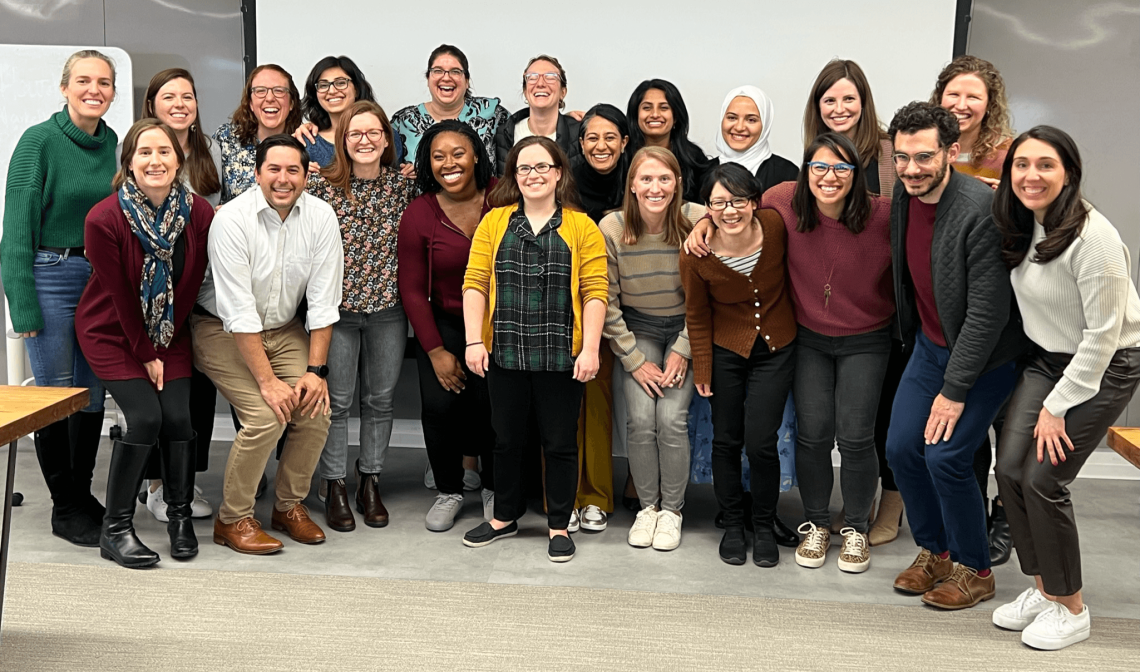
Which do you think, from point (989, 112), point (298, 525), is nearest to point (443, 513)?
point (298, 525)

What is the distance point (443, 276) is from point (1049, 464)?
6.55 feet

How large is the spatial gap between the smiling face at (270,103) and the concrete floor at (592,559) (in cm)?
143

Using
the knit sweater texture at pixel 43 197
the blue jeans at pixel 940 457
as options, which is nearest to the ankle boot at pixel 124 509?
the knit sweater texture at pixel 43 197

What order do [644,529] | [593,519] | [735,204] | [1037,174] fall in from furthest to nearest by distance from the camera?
[593,519] → [644,529] → [735,204] → [1037,174]

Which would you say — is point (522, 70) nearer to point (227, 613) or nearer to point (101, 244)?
point (101, 244)

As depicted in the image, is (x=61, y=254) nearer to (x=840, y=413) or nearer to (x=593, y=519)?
(x=593, y=519)

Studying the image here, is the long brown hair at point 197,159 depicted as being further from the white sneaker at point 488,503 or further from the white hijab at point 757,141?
the white hijab at point 757,141

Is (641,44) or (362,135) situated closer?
(362,135)

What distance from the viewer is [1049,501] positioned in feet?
8.87

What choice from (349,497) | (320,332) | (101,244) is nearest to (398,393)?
(349,497)

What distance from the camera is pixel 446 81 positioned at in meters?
3.82

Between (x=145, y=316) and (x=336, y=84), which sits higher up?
(x=336, y=84)

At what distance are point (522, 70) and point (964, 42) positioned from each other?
191 cm

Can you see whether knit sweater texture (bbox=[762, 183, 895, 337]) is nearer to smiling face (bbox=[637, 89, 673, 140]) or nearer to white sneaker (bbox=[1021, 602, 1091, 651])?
smiling face (bbox=[637, 89, 673, 140])
